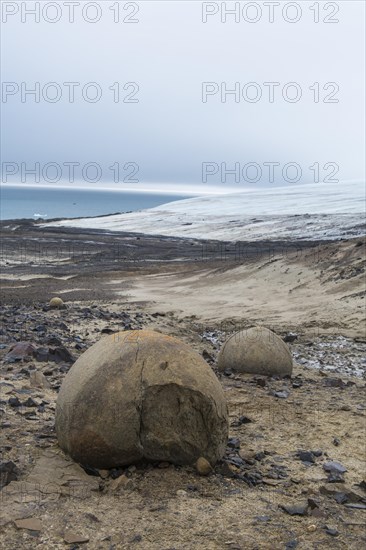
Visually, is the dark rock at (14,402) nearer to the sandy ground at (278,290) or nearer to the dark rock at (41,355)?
the dark rock at (41,355)

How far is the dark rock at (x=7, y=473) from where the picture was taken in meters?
5.67

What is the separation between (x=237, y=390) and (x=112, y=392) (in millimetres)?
4142

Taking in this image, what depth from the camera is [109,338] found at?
678 cm

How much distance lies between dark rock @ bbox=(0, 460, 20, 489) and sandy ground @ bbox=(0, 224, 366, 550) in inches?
1.4

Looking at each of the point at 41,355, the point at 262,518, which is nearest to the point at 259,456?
the point at 262,518

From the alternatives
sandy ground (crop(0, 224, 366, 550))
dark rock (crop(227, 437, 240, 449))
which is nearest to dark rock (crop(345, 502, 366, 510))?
sandy ground (crop(0, 224, 366, 550))

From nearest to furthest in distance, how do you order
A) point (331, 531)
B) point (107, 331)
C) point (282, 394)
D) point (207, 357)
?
point (331, 531) → point (282, 394) → point (207, 357) → point (107, 331)

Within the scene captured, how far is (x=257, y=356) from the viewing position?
11.1m

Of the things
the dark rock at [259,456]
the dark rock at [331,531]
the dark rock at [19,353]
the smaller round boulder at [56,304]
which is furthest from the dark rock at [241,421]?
the smaller round boulder at [56,304]

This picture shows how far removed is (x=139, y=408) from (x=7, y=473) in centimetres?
128

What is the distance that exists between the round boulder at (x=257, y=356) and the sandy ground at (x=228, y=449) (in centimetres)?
26

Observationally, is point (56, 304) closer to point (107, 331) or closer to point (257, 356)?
point (107, 331)

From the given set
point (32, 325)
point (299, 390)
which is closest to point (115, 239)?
point (32, 325)

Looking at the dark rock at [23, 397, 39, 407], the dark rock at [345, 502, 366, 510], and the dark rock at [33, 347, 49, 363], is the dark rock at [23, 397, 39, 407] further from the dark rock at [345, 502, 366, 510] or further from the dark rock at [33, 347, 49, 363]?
the dark rock at [345, 502, 366, 510]
